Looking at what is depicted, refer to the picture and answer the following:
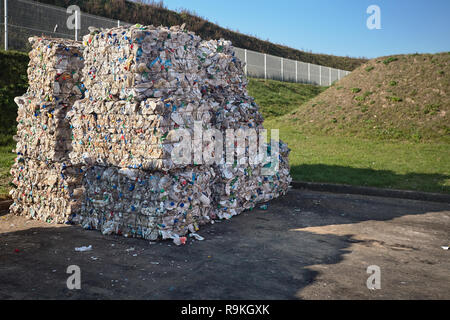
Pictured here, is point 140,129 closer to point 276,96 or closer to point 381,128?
point 381,128

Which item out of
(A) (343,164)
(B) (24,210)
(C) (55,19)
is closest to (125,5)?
(C) (55,19)

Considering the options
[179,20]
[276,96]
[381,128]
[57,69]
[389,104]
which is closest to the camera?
[57,69]

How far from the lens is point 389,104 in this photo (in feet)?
60.2

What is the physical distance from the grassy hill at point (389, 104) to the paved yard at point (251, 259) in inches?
391

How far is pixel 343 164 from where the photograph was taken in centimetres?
1168

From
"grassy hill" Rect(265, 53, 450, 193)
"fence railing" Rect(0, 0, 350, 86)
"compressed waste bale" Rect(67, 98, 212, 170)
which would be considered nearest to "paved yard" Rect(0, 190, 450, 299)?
"compressed waste bale" Rect(67, 98, 212, 170)

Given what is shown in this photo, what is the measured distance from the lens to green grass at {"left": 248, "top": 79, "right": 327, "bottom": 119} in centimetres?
2378

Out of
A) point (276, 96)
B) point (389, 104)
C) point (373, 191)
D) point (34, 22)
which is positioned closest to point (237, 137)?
point (373, 191)

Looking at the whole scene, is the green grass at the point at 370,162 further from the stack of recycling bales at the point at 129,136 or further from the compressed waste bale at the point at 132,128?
the compressed waste bale at the point at 132,128

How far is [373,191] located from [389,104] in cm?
1087

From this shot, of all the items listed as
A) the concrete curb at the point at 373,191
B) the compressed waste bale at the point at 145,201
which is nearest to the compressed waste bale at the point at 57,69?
the compressed waste bale at the point at 145,201

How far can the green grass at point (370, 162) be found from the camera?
31.3 ft
